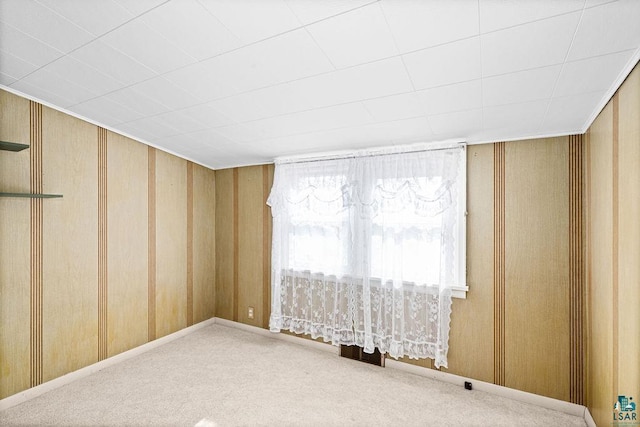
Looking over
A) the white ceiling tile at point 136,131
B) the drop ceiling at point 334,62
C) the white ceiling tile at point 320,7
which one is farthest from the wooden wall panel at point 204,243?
the white ceiling tile at point 320,7

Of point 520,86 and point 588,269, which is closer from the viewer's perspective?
point 520,86

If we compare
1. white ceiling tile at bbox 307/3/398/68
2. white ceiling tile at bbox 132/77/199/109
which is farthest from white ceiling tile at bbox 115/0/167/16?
white ceiling tile at bbox 307/3/398/68

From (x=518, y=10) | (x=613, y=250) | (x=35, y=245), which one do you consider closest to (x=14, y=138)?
(x=35, y=245)

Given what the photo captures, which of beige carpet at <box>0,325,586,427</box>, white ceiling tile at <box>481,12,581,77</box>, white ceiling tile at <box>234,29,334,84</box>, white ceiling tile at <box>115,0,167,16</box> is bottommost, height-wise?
beige carpet at <box>0,325,586,427</box>

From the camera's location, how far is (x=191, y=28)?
142cm

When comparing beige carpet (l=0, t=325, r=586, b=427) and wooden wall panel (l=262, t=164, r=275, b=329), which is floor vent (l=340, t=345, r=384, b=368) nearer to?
beige carpet (l=0, t=325, r=586, b=427)

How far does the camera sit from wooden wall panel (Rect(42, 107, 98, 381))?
8.00 feet

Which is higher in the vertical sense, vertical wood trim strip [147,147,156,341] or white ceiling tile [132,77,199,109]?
white ceiling tile [132,77,199,109]

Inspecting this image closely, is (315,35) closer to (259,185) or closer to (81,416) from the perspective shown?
(259,185)

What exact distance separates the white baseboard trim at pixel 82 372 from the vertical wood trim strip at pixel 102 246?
9cm

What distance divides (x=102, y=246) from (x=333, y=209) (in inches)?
93.3

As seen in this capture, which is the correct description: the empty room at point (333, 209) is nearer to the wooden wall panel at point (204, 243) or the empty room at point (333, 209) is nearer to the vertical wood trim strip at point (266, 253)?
the vertical wood trim strip at point (266, 253)

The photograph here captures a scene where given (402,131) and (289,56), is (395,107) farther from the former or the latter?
(289,56)

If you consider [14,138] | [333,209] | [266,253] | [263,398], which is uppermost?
[14,138]
